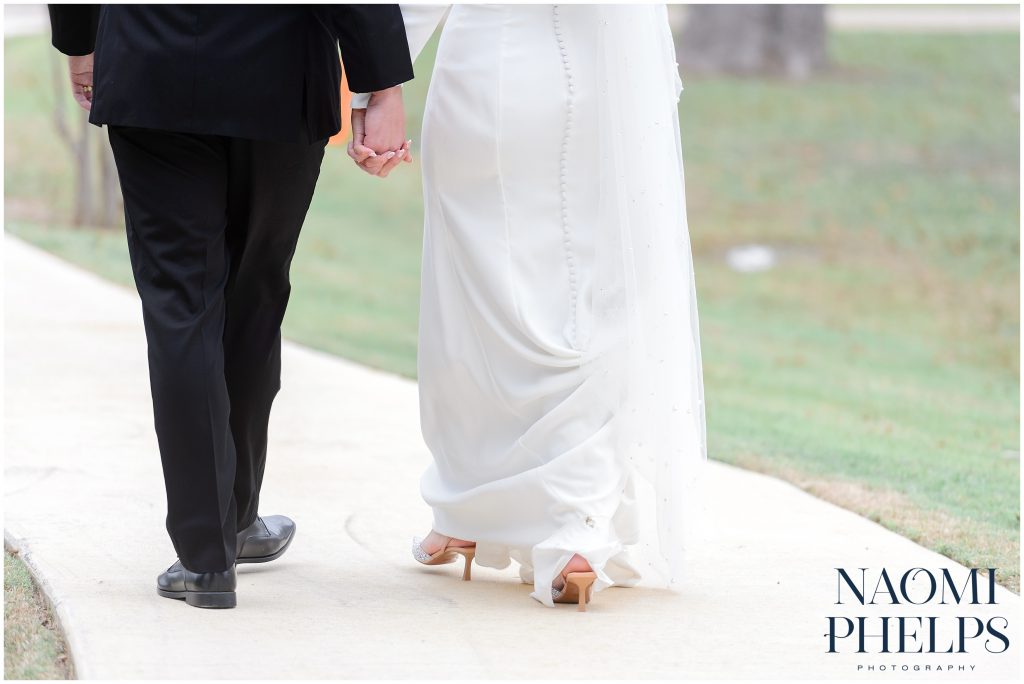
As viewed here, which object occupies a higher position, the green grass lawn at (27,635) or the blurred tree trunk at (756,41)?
the green grass lawn at (27,635)

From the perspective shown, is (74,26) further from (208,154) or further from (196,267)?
(196,267)

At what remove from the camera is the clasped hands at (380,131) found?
2.75 meters

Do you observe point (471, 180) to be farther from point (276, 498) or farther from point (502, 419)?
point (276, 498)

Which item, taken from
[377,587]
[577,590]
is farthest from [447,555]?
[577,590]

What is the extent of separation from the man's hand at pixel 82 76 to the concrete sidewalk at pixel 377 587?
3.33ft

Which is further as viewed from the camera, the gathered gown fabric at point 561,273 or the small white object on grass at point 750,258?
the small white object on grass at point 750,258

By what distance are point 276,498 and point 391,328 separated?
203 inches

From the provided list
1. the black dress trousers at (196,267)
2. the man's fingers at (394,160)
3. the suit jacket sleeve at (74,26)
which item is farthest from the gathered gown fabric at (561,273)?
the suit jacket sleeve at (74,26)

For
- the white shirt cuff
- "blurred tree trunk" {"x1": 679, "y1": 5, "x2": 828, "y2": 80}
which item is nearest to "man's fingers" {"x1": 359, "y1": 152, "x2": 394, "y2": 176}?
the white shirt cuff

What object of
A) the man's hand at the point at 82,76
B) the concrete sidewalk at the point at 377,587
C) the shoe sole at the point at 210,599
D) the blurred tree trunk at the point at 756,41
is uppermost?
the man's hand at the point at 82,76

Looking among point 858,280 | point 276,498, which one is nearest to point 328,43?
point 276,498

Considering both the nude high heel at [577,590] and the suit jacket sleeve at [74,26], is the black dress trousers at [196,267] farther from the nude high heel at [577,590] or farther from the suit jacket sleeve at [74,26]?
the nude high heel at [577,590]

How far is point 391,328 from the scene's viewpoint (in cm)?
902

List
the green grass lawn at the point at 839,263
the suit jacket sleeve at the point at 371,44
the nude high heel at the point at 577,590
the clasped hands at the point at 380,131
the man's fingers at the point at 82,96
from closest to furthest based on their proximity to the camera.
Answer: the suit jacket sleeve at the point at 371,44 → the clasped hands at the point at 380,131 → the nude high heel at the point at 577,590 → the man's fingers at the point at 82,96 → the green grass lawn at the point at 839,263
